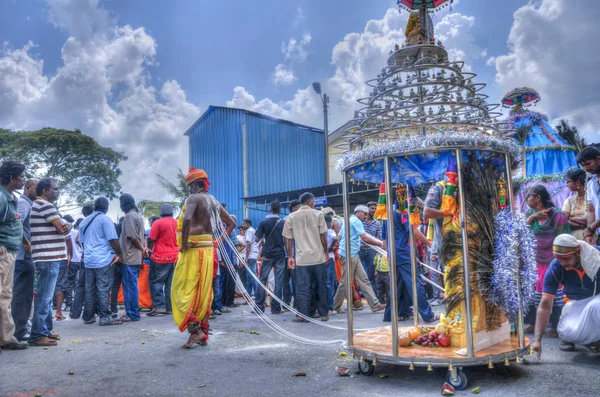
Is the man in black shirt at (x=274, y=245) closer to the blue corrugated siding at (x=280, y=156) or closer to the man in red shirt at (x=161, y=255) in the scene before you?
the man in red shirt at (x=161, y=255)

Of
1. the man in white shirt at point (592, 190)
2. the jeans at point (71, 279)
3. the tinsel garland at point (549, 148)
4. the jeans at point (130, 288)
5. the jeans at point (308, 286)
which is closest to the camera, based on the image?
the man in white shirt at point (592, 190)

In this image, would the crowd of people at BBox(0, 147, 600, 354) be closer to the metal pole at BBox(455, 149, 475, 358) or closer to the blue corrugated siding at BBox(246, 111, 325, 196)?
the metal pole at BBox(455, 149, 475, 358)

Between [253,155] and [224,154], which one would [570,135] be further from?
[224,154]

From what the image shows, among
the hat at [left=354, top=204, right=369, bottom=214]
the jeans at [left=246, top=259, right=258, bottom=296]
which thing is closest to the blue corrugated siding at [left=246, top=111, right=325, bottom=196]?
the jeans at [left=246, top=259, right=258, bottom=296]

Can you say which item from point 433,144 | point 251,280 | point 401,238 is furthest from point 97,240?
point 433,144

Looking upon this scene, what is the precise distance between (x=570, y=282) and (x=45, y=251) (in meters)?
5.93

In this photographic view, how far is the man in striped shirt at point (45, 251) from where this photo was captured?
221 inches

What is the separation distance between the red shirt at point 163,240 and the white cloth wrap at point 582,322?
6.08m

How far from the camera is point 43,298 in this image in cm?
562

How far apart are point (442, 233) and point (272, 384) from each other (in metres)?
2.10

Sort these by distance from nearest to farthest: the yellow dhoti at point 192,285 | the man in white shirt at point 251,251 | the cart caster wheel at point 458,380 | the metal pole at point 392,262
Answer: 1. the cart caster wheel at point 458,380
2. the metal pole at point 392,262
3. the yellow dhoti at point 192,285
4. the man in white shirt at point 251,251

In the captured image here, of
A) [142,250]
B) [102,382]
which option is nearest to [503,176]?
[102,382]

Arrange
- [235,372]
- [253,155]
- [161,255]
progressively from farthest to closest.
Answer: [253,155]
[161,255]
[235,372]

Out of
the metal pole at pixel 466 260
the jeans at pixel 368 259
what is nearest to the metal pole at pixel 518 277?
the metal pole at pixel 466 260
